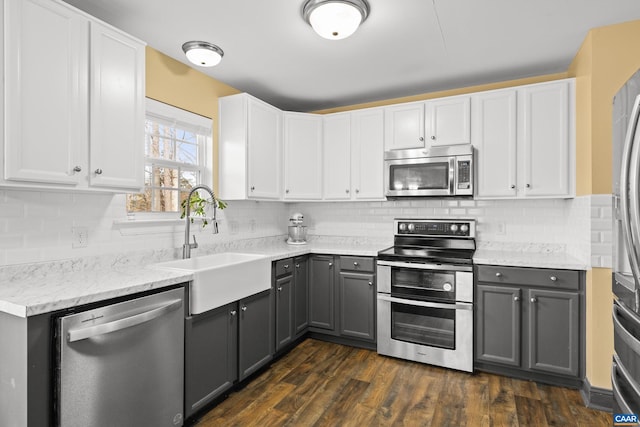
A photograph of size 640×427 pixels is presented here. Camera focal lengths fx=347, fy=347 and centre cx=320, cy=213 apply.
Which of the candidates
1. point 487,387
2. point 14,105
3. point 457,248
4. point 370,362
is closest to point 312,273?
point 370,362

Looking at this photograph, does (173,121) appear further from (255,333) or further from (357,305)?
(357,305)

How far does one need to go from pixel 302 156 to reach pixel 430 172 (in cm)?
135

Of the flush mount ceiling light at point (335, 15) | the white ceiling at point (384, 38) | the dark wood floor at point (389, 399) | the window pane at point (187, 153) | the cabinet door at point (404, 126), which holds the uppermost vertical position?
the white ceiling at point (384, 38)

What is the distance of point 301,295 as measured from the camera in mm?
3342

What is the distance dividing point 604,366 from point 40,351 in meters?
3.23

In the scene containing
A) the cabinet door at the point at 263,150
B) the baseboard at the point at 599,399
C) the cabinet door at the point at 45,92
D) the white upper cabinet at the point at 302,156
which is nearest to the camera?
the cabinet door at the point at 45,92

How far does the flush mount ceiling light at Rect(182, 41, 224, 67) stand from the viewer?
253cm

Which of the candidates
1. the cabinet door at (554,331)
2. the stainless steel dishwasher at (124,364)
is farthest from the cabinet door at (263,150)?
the cabinet door at (554,331)

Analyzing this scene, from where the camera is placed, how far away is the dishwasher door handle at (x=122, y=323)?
4.90 feet

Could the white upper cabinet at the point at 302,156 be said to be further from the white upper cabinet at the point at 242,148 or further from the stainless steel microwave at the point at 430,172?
the stainless steel microwave at the point at 430,172

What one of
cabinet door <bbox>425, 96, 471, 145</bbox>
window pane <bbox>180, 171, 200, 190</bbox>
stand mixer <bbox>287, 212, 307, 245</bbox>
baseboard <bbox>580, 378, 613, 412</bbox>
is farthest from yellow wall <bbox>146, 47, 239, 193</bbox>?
baseboard <bbox>580, 378, 613, 412</bbox>

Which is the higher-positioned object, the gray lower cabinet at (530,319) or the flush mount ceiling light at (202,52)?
the flush mount ceiling light at (202,52)

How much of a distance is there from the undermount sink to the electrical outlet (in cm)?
44

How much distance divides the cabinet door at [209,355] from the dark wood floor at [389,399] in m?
0.15
